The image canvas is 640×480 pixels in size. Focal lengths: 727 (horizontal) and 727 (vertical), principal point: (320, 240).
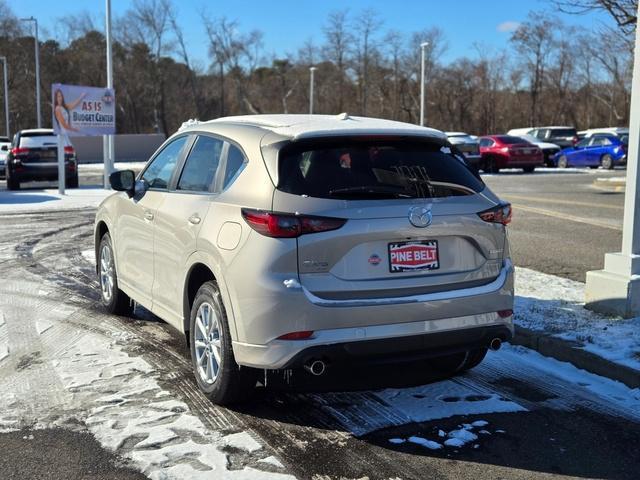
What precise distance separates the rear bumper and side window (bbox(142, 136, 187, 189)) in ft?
6.10

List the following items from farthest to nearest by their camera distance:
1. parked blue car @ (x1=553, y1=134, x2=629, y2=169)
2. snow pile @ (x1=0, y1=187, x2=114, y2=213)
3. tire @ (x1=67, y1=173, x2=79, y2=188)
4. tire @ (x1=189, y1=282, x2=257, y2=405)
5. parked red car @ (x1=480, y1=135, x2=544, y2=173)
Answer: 1. parked blue car @ (x1=553, y1=134, x2=629, y2=169)
2. parked red car @ (x1=480, y1=135, x2=544, y2=173)
3. tire @ (x1=67, y1=173, x2=79, y2=188)
4. snow pile @ (x1=0, y1=187, x2=114, y2=213)
5. tire @ (x1=189, y1=282, x2=257, y2=405)

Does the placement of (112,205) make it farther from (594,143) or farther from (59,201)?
(594,143)

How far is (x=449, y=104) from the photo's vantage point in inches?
2453

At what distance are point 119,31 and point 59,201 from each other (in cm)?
4540

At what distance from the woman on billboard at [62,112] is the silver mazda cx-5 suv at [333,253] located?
15.6 m

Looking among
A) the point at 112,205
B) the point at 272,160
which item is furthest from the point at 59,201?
the point at 272,160

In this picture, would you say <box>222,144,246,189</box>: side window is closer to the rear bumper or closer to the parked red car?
the rear bumper

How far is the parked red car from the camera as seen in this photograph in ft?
95.9

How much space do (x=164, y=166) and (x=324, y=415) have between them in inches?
93.2

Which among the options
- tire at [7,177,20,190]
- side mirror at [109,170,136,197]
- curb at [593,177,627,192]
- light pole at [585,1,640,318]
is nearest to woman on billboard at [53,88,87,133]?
tire at [7,177,20,190]

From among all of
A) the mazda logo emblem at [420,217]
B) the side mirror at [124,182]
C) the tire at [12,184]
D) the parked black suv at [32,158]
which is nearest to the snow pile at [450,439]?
the mazda logo emblem at [420,217]

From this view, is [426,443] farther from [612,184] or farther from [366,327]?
[612,184]

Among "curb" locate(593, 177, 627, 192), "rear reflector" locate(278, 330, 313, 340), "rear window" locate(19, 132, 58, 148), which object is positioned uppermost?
"rear window" locate(19, 132, 58, 148)

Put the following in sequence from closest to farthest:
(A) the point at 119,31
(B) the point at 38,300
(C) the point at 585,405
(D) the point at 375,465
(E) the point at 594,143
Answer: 1. (D) the point at 375,465
2. (C) the point at 585,405
3. (B) the point at 38,300
4. (E) the point at 594,143
5. (A) the point at 119,31
